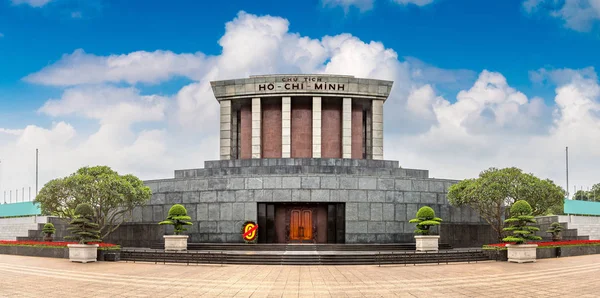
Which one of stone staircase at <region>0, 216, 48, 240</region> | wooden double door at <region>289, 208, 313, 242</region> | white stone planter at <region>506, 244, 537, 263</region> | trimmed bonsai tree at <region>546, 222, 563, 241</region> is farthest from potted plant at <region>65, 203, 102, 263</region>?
trimmed bonsai tree at <region>546, 222, 563, 241</region>

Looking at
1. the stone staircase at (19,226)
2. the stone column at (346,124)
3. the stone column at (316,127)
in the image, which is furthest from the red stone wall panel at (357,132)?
the stone staircase at (19,226)

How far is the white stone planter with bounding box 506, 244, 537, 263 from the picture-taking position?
3183 centimetres

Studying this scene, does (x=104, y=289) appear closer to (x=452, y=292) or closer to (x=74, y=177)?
(x=452, y=292)

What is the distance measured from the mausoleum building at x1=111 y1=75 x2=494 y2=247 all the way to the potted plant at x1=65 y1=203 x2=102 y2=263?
8.17 meters

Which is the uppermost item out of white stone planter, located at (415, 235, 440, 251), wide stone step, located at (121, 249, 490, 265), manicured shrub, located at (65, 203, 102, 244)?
manicured shrub, located at (65, 203, 102, 244)

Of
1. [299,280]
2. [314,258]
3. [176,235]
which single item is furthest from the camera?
[176,235]

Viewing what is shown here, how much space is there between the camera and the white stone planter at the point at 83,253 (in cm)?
3253

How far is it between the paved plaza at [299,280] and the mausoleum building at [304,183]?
10.4 m

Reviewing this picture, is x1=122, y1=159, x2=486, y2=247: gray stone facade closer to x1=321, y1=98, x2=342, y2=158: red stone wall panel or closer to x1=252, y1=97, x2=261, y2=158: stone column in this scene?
x1=252, y1=97, x2=261, y2=158: stone column

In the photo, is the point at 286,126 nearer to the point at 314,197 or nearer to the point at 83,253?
the point at 314,197

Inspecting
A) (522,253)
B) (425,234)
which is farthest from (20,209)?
(522,253)

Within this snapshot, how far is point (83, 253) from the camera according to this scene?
32500 millimetres

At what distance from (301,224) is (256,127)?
1121cm

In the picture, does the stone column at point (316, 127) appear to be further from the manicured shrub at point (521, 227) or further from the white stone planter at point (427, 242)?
the manicured shrub at point (521, 227)
